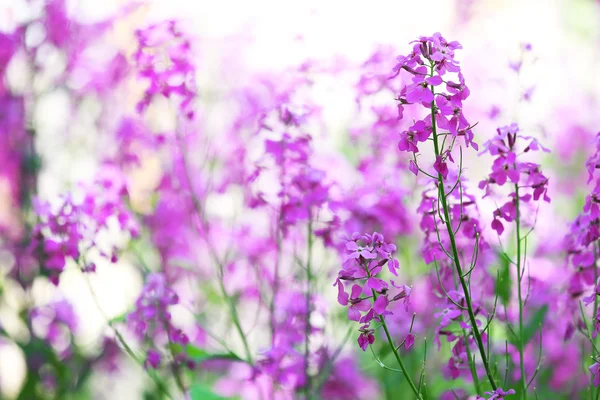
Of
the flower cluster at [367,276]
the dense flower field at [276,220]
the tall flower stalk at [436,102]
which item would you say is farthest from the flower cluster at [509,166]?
the flower cluster at [367,276]

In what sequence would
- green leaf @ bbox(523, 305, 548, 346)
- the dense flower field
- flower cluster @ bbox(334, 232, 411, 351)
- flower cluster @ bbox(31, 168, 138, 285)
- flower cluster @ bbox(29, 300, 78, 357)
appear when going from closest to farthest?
flower cluster @ bbox(334, 232, 411, 351)
the dense flower field
flower cluster @ bbox(31, 168, 138, 285)
green leaf @ bbox(523, 305, 548, 346)
flower cluster @ bbox(29, 300, 78, 357)

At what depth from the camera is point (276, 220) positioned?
2590 mm

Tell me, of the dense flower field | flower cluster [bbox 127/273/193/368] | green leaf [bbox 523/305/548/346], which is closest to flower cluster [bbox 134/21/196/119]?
the dense flower field

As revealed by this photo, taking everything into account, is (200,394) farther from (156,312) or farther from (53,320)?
(53,320)

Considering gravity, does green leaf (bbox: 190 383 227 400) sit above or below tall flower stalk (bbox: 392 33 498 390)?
below

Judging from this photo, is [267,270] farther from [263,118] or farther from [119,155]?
[263,118]

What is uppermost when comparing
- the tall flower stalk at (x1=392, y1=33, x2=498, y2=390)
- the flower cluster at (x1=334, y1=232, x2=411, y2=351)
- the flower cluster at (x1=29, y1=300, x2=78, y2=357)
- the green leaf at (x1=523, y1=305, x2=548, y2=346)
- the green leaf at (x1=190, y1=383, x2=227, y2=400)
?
the tall flower stalk at (x1=392, y1=33, x2=498, y2=390)

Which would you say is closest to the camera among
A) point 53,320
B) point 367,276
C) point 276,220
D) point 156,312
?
point 367,276

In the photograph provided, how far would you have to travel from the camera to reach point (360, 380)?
3.10m

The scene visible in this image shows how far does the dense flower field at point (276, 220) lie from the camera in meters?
1.82

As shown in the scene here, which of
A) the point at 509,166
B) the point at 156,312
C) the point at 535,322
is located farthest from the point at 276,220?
the point at 509,166

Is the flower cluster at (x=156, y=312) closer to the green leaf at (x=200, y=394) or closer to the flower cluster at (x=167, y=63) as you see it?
the green leaf at (x=200, y=394)

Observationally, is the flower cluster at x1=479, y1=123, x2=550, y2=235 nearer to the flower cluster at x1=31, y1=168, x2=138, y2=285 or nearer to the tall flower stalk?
the tall flower stalk

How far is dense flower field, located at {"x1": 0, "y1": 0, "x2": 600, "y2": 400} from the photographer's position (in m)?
1.82
